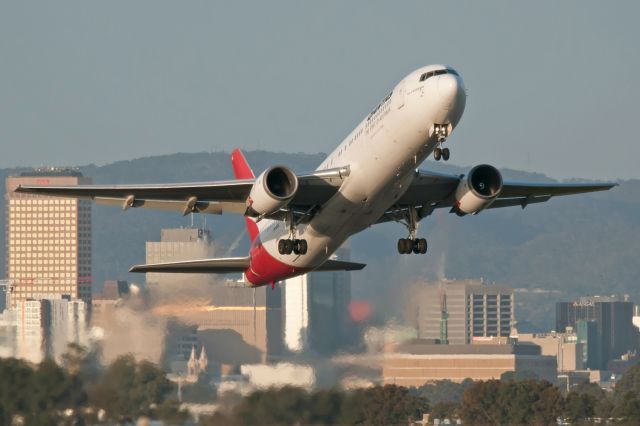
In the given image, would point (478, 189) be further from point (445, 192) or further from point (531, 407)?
point (531, 407)

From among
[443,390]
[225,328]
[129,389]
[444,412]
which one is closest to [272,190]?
[129,389]

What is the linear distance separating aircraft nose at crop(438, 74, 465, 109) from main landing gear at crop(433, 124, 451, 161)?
641 millimetres

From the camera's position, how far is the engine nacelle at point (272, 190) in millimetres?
43156

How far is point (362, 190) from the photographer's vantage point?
43.5 metres

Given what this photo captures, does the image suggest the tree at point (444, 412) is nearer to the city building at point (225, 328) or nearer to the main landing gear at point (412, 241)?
the city building at point (225, 328)

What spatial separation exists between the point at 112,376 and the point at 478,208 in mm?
13584

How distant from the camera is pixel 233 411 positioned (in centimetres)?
4872

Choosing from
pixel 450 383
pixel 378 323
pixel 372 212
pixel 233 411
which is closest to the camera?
pixel 372 212

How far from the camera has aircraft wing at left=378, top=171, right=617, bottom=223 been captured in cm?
4609

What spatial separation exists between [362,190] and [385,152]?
162 centimetres

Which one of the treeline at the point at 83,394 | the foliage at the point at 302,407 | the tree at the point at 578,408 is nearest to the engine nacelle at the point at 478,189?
the foliage at the point at 302,407

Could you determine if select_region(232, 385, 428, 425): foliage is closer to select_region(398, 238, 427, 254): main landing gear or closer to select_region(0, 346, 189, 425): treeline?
select_region(0, 346, 189, 425): treeline

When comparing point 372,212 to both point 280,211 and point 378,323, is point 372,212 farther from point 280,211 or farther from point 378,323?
Answer: point 378,323

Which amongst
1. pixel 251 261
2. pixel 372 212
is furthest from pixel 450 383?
pixel 372 212
